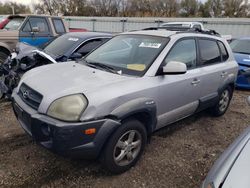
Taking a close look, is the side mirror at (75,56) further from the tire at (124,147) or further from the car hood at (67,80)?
the tire at (124,147)

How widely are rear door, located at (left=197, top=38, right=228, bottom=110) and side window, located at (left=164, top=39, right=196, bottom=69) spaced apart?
186 mm

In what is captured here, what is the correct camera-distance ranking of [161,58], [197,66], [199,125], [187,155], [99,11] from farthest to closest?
[99,11], [199,125], [197,66], [187,155], [161,58]

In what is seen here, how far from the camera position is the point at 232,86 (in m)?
5.13

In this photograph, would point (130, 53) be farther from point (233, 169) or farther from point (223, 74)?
point (233, 169)

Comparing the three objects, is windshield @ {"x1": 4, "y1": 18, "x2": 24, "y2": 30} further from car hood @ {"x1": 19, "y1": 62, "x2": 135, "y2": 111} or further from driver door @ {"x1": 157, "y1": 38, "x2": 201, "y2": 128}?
driver door @ {"x1": 157, "y1": 38, "x2": 201, "y2": 128}

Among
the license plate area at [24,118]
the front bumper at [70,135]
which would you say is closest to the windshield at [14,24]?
the license plate area at [24,118]

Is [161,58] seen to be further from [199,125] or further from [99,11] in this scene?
[99,11]

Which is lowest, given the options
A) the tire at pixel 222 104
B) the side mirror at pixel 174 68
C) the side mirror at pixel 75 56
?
the tire at pixel 222 104

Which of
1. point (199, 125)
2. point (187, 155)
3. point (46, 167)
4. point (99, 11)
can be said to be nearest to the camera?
point (46, 167)

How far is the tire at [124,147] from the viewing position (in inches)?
110

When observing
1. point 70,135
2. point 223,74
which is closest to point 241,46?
point 223,74

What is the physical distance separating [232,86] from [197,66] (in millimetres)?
1571

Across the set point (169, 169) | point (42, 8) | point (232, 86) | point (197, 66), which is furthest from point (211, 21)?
point (42, 8)

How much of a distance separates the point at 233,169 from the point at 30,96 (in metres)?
2.25
